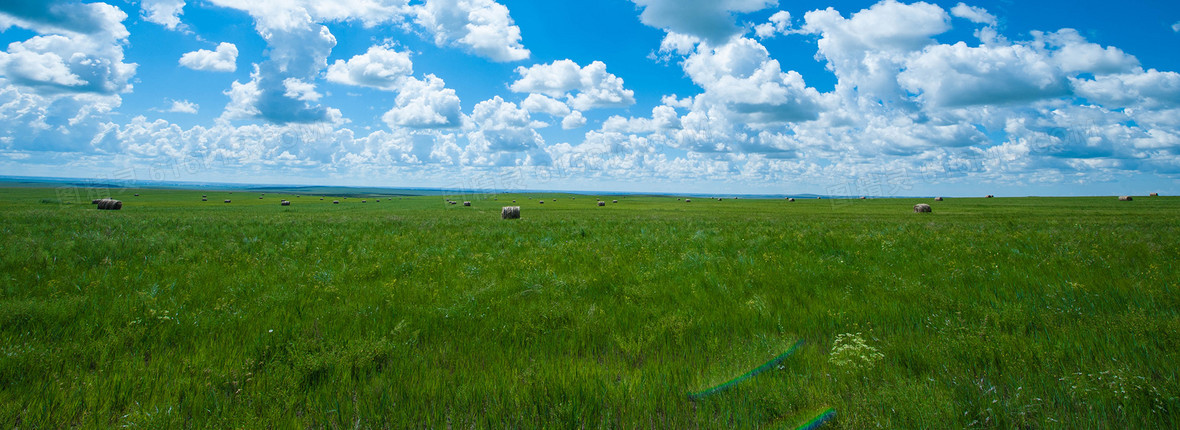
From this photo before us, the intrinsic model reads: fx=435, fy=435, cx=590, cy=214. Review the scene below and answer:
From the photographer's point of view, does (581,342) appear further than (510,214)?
No

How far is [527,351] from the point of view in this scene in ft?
15.3

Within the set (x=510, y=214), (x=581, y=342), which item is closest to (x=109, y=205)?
(x=510, y=214)

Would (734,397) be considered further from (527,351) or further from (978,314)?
(978,314)

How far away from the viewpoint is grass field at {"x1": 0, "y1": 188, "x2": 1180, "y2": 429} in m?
3.31

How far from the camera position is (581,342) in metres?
5.03

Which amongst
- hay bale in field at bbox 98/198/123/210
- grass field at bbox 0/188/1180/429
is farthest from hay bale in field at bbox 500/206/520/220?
hay bale in field at bbox 98/198/123/210

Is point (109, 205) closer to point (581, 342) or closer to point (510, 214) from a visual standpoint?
point (510, 214)

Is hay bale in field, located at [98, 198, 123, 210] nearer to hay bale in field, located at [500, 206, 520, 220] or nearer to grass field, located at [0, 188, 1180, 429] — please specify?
hay bale in field, located at [500, 206, 520, 220]

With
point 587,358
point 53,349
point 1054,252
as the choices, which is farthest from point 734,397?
point 1054,252

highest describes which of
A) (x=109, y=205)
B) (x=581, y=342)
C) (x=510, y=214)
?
(x=581, y=342)

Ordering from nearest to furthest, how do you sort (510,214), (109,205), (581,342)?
(581,342) < (510,214) < (109,205)

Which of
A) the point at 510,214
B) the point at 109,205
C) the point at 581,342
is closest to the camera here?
the point at 581,342

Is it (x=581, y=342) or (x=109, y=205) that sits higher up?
(x=581, y=342)

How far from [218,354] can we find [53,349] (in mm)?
1650
